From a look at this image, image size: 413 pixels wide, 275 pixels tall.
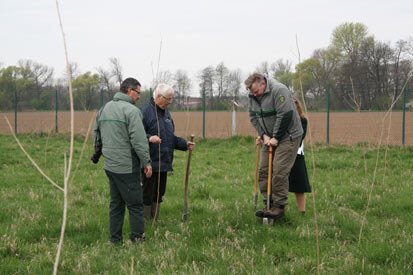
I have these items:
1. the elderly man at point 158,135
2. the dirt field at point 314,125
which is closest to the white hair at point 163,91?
the elderly man at point 158,135

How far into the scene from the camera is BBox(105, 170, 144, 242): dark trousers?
4.07 meters

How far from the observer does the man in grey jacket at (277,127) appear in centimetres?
485

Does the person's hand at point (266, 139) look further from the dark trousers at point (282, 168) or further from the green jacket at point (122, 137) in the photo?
the green jacket at point (122, 137)

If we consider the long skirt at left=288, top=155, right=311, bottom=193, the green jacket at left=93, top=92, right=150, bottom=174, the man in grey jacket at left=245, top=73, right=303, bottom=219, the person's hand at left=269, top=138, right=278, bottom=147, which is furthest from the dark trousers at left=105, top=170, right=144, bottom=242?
the long skirt at left=288, top=155, right=311, bottom=193

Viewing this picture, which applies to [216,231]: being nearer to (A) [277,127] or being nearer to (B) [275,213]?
(B) [275,213]

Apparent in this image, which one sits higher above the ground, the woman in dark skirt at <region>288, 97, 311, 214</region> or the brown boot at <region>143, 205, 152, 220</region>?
the woman in dark skirt at <region>288, 97, 311, 214</region>

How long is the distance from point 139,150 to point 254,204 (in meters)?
2.31

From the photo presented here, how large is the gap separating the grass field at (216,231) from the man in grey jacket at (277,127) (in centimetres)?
39

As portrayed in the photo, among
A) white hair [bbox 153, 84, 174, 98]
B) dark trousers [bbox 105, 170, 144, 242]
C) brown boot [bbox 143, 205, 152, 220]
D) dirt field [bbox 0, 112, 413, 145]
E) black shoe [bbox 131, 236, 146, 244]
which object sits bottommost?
black shoe [bbox 131, 236, 146, 244]

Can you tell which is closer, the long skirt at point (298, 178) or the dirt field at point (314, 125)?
the long skirt at point (298, 178)

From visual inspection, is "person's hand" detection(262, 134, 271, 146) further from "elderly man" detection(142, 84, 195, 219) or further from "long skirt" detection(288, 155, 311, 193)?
"elderly man" detection(142, 84, 195, 219)

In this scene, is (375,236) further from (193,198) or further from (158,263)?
(193,198)

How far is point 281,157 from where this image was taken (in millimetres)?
4984

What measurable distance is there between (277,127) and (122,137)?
205 cm
